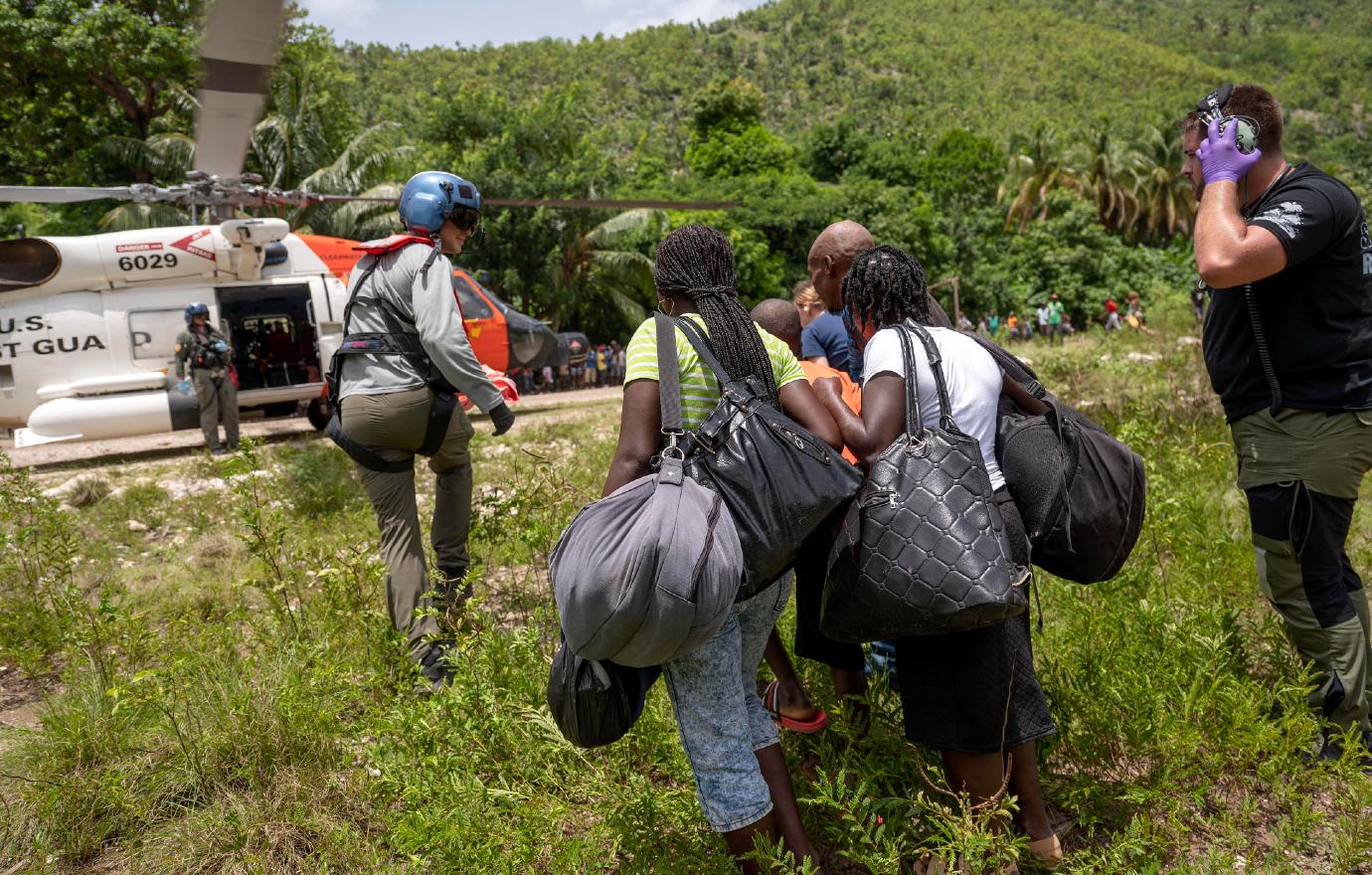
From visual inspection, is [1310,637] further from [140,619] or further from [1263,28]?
[1263,28]

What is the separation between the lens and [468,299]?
7707 mm

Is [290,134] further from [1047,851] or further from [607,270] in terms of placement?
[1047,851]

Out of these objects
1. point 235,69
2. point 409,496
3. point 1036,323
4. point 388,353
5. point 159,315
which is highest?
point 235,69

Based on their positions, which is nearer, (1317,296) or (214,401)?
(1317,296)

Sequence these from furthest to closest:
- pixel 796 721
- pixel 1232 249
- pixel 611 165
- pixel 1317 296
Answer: pixel 611 165 → pixel 796 721 → pixel 1317 296 → pixel 1232 249

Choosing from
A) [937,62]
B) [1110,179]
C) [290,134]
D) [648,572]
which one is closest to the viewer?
[648,572]

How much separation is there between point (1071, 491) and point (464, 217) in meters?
2.70

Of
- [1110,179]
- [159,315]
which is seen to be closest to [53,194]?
[159,315]

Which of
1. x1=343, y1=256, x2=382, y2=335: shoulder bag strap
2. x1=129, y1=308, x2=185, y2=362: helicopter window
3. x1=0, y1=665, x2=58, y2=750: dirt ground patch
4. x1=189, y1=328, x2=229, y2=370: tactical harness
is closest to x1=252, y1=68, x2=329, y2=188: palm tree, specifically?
x1=129, y1=308, x2=185, y2=362: helicopter window

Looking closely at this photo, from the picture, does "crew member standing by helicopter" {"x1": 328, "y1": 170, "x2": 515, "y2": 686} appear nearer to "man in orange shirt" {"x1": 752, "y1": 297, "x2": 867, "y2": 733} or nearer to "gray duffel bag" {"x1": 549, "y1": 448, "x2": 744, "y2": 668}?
"man in orange shirt" {"x1": 752, "y1": 297, "x2": 867, "y2": 733}

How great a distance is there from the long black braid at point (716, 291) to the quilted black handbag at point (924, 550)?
0.43m

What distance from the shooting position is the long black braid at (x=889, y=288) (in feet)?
7.84

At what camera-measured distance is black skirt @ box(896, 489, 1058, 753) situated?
217 cm

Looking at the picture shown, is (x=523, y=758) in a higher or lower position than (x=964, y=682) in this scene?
lower
